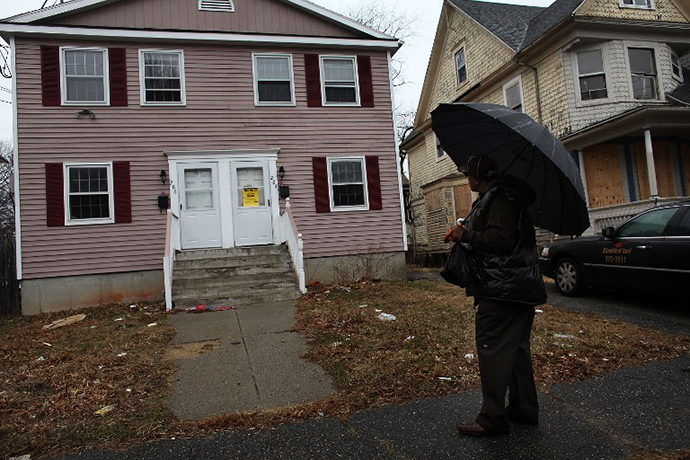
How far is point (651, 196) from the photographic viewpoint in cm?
1142

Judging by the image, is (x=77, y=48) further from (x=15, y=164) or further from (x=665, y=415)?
(x=665, y=415)

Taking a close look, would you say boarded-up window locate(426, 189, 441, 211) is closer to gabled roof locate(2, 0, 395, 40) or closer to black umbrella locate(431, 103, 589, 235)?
gabled roof locate(2, 0, 395, 40)

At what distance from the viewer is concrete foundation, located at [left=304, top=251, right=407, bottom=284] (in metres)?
10.9

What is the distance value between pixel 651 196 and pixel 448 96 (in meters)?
9.57

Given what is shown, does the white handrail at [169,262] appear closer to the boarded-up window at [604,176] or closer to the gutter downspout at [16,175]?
the gutter downspout at [16,175]

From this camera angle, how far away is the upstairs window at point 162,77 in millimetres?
10555

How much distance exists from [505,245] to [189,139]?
9.37 meters

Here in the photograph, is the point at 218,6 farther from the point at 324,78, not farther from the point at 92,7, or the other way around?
the point at 324,78

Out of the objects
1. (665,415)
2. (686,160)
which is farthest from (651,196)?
(665,415)

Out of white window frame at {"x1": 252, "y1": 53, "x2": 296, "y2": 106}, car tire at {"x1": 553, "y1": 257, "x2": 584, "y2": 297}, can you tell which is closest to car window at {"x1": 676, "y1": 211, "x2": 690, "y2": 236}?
car tire at {"x1": 553, "y1": 257, "x2": 584, "y2": 297}

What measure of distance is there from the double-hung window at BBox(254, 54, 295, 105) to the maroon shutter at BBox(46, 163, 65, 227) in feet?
15.5

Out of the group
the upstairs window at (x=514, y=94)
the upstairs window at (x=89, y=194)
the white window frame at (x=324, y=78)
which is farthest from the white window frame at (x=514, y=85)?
the upstairs window at (x=89, y=194)

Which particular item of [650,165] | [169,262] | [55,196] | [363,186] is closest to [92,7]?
[55,196]

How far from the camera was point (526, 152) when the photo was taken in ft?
10.2
